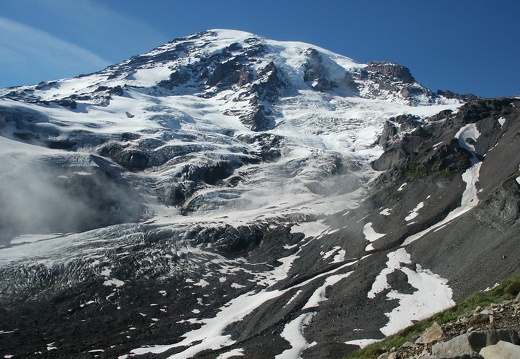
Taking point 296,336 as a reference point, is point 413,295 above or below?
below

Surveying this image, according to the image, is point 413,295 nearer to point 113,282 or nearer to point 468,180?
point 468,180

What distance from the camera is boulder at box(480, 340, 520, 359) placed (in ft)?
32.0

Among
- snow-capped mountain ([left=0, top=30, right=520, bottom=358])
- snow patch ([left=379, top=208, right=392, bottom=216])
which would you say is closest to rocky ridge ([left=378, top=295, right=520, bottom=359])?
snow-capped mountain ([left=0, top=30, right=520, bottom=358])

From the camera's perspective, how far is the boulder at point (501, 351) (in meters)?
9.74

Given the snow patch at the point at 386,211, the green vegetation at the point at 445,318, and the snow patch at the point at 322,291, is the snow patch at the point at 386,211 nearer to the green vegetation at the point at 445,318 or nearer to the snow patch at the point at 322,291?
the snow patch at the point at 322,291

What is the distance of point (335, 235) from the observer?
119 m

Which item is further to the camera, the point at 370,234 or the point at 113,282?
the point at 370,234

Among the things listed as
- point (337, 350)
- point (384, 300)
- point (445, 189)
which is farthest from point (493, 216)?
point (337, 350)

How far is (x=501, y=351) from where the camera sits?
9906 millimetres

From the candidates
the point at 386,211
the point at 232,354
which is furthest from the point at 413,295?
the point at 386,211

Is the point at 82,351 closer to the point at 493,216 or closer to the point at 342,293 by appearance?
the point at 342,293

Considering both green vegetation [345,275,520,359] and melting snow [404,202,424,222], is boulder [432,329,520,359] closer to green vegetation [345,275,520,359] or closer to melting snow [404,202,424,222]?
green vegetation [345,275,520,359]

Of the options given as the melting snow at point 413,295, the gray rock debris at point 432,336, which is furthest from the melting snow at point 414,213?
the gray rock debris at point 432,336

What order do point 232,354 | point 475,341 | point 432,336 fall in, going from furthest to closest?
point 232,354 < point 432,336 < point 475,341
